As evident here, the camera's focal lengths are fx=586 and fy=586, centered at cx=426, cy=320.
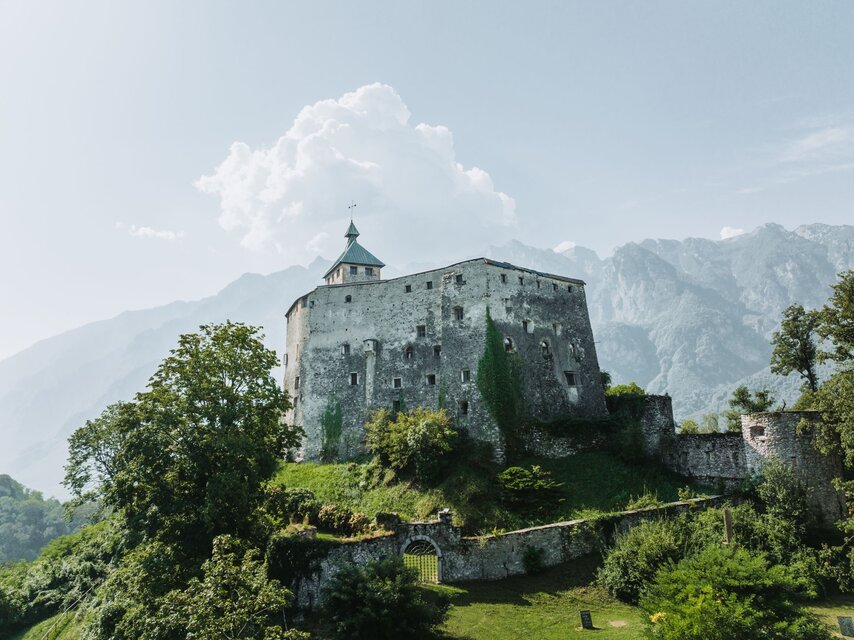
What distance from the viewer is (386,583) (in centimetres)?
2164

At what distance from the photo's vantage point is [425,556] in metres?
28.2

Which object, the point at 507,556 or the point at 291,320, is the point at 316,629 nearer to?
the point at 507,556

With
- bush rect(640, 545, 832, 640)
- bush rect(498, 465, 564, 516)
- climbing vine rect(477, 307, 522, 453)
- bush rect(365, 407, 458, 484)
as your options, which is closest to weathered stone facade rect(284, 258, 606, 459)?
climbing vine rect(477, 307, 522, 453)

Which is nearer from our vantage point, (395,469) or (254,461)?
(254,461)

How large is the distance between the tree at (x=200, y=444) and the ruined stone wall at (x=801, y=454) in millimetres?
25424

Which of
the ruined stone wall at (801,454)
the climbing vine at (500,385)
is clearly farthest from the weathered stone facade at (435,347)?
the ruined stone wall at (801,454)

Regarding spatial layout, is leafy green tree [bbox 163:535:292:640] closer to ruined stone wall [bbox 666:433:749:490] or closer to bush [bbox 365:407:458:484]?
bush [bbox 365:407:458:484]

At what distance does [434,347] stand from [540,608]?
938 inches

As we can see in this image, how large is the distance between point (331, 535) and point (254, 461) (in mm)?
6198

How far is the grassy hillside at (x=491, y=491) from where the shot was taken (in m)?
31.8

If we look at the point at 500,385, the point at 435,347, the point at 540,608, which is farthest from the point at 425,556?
the point at 435,347

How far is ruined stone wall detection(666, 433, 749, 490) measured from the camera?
33094 mm

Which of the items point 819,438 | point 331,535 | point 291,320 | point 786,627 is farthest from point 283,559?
point 291,320

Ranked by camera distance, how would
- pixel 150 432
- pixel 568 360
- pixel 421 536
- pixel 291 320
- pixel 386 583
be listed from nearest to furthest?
pixel 386 583
pixel 150 432
pixel 421 536
pixel 568 360
pixel 291 320
